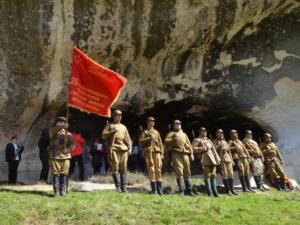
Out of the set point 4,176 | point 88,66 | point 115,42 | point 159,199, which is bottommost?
point 159,199

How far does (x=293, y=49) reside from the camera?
15266mm

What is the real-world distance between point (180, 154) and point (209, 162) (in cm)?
68

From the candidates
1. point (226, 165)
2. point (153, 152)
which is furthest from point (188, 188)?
point (226, 165)

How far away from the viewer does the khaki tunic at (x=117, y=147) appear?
31.6ft

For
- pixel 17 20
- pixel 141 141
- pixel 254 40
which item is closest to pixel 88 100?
pixel 141 141

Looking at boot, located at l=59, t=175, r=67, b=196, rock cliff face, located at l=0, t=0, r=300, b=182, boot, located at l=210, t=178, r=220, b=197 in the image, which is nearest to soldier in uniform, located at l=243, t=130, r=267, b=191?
rock cliff face, located at l=0, t=0, r=300, b=182

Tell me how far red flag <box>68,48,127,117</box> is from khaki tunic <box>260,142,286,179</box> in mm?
5412

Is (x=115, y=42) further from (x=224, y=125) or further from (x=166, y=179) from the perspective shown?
(x=224, y=125)

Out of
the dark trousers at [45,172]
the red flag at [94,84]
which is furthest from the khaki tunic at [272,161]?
the dark trousers at [45,172]

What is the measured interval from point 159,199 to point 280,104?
799 centimetres

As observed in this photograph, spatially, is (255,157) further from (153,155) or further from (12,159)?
(12,159)

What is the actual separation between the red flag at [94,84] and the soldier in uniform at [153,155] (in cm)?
122

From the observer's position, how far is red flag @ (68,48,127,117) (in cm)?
917

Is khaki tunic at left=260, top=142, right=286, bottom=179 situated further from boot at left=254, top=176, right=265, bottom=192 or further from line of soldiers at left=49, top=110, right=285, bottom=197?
line of soldiers at left=49, top=110, right=285, bottom=197
